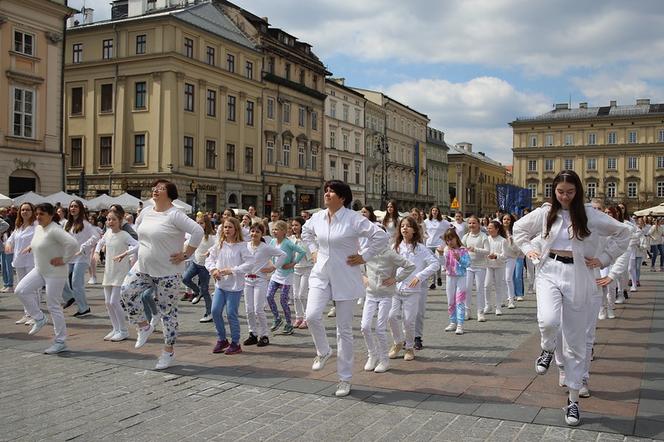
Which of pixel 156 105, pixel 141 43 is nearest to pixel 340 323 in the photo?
pixel 156 105

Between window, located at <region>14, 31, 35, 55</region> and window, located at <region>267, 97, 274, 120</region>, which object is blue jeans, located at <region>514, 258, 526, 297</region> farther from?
window, located at <region>267, 97, 274, 120</region>

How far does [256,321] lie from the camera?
30.9ft

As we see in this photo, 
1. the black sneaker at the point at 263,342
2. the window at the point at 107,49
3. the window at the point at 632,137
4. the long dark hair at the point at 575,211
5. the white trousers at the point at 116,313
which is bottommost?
the black sneaker at the point at 263,342

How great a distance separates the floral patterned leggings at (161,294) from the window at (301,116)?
→ 47.6 m

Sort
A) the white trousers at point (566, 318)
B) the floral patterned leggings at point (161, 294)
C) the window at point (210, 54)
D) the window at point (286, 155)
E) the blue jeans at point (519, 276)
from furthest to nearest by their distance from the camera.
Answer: the window at point (286, 155) → the window at point (210, 54) → the blue jeans at point (519, 276) → the floral patterned leggings at point (161, 294) → the white trousers at point (566, 318)

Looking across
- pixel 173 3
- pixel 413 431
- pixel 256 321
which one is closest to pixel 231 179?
pixel 173 3

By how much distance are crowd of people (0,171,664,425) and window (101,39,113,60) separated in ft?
107

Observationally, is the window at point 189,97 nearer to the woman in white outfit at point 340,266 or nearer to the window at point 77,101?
the window at point 77,101

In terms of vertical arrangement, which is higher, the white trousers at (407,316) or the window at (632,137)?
the window at (632,137)

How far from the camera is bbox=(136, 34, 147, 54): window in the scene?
40594mm

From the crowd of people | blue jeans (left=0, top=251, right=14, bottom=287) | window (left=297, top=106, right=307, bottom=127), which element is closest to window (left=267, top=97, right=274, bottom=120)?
window (left=297, top=106, right=307, bottom=127)

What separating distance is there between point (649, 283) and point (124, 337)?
15608 mm

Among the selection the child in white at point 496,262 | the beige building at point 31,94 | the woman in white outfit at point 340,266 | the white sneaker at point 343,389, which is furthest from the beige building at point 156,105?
the white sneaker at point 343,389

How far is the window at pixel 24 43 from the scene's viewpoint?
1205 inches
